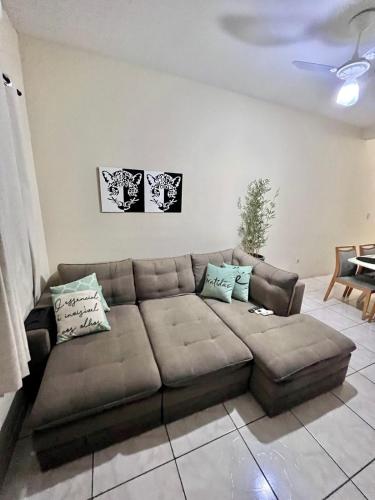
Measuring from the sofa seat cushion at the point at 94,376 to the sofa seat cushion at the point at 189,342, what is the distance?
0.10 m

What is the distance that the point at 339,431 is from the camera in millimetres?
1425

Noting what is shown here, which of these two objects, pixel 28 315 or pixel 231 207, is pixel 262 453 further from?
pixel 231 207

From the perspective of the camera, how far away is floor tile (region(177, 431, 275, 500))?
1107mm

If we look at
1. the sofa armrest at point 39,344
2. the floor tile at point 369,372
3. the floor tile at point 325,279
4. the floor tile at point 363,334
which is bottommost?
the floor tile at point 369,372

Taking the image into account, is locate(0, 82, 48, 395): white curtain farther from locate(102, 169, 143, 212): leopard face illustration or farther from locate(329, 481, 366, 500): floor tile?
locate(329, 481, 366, 500): floor tile

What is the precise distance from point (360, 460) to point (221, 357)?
97 centimetres

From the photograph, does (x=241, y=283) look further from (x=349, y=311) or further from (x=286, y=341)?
(x=349, y=311)

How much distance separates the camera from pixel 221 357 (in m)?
1.48

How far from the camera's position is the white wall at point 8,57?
48.7 inches

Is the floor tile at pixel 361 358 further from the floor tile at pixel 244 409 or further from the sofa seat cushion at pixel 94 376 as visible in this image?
the sofa seat cushion at pixel 94 376

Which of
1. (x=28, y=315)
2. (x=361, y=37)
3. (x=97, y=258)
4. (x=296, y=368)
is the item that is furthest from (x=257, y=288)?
(x=361, y=37)

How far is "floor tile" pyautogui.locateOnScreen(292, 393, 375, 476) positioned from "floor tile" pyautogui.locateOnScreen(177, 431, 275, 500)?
1.65 ft

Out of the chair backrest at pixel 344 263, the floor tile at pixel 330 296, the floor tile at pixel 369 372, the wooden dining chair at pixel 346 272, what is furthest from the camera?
the floor tile at pixel 330 296

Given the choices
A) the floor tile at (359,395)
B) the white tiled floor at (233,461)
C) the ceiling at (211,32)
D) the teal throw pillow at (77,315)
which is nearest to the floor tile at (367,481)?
the white tiled floor at (233,461)
